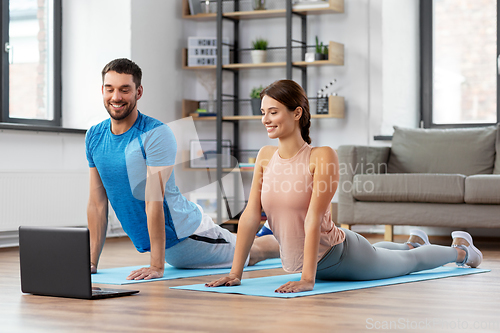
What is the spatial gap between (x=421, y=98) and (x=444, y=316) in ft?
12.4

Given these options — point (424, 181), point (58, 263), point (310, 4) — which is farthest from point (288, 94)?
point (310, 4)

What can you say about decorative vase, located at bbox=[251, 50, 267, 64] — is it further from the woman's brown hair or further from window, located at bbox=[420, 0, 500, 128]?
the woman's brown hair

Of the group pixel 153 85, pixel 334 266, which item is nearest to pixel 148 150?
pixel 334 266

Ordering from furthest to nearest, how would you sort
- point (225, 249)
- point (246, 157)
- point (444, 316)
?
point (246, 157), point (225, 249), point (444, 316)

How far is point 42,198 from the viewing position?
176 inches

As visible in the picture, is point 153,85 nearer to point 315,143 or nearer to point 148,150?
point 315,143

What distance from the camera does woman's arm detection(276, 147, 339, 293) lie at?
216cm

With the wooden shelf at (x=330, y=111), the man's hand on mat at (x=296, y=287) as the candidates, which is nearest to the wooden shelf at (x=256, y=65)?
the wooden shelf at (x=330, y=111)

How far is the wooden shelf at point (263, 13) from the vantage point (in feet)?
17.3

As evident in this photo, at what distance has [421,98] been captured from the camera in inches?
212

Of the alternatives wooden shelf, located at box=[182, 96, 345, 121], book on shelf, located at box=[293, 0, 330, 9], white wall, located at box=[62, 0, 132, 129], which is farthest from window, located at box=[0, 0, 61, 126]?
book on shelf, located at box=[293, 0, 330, 9]

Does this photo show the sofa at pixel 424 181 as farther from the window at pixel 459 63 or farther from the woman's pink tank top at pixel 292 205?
the woman's pink tank top at pixel 292 205

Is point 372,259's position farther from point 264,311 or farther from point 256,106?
point 256,106

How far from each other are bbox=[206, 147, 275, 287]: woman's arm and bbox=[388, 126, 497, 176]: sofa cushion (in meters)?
2.46
